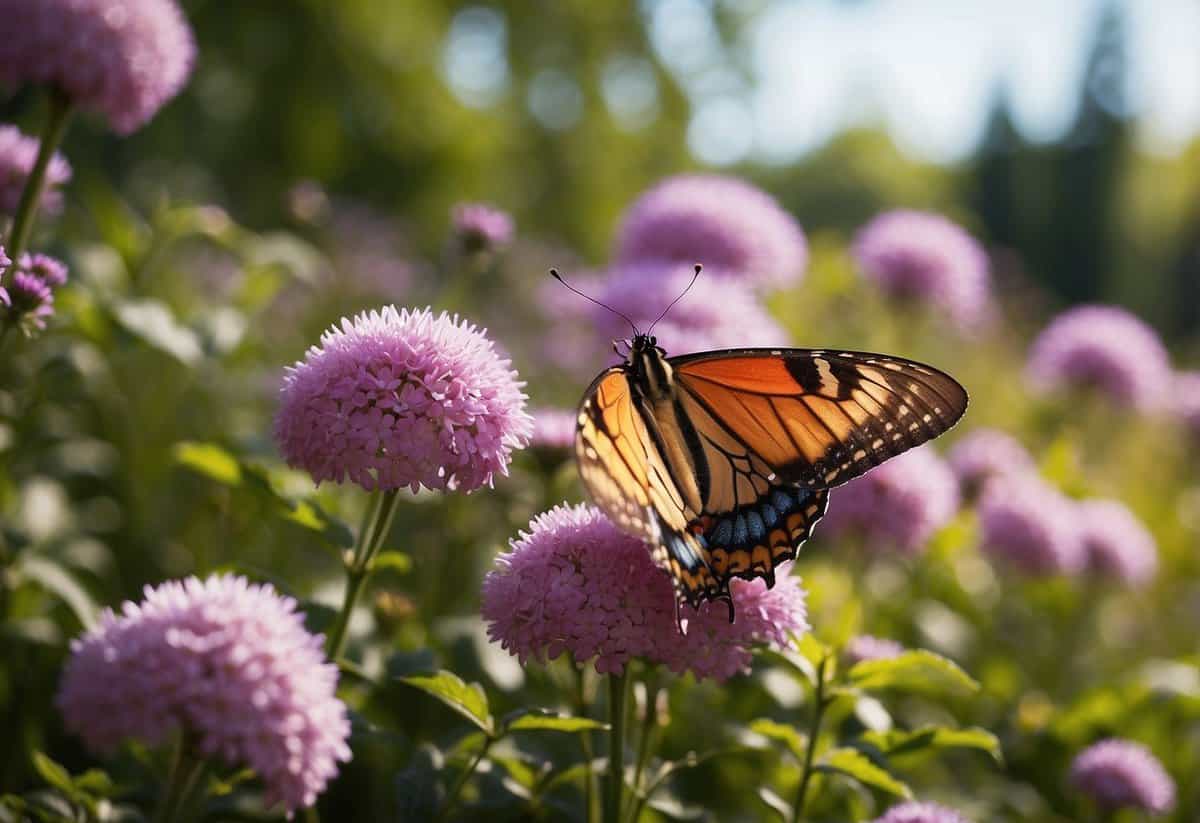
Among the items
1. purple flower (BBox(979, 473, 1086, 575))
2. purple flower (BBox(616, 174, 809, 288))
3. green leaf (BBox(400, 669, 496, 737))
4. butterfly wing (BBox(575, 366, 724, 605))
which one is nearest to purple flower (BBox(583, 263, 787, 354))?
purple flower (BBox(616, 174, 809, 288))

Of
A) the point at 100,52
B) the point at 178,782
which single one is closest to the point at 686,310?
the point at 100,52

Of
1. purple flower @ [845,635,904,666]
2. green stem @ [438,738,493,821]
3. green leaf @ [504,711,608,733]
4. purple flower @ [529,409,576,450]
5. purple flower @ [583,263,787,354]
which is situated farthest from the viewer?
purple flower @ [583,263,787,354]

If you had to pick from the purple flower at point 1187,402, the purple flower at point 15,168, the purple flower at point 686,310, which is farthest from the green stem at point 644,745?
the purple flower at point 1187,402

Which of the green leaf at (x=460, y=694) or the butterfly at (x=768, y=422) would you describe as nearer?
the green leaf at (x=460, y=694)

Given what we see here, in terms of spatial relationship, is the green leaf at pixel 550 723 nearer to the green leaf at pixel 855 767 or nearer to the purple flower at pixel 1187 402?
the green leaf at pixel 855 767

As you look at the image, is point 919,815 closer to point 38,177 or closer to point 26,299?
point 26,299

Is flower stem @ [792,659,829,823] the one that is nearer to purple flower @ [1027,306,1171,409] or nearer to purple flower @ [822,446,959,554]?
purple flower @ [822,446,959,554]
